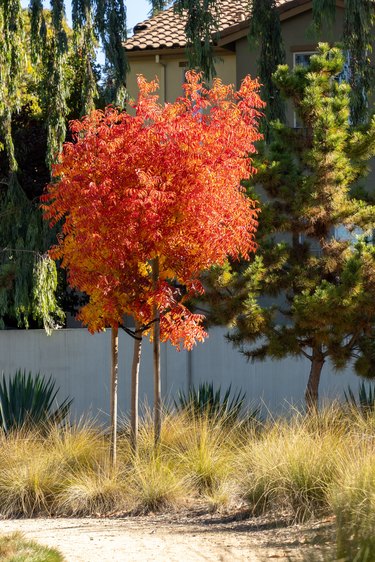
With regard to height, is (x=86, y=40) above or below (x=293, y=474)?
above

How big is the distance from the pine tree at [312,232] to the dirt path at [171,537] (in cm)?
392

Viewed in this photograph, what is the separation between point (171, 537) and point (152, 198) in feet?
12.3

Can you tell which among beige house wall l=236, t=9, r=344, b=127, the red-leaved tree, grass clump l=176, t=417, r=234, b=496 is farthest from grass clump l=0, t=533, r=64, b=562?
beige house wall l=236, t=9, r=344, b=127

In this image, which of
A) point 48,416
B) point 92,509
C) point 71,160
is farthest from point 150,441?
point 71,160

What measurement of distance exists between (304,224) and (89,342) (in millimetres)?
5106

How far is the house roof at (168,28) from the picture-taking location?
24.7m

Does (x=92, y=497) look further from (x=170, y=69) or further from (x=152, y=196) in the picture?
(x=170, y=69)

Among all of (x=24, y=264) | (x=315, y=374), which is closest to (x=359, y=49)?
(x=315, y=374)

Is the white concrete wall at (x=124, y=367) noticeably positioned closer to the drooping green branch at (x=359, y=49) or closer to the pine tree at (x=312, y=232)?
the pine tree at (x=312, y=232)

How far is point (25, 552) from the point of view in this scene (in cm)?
855

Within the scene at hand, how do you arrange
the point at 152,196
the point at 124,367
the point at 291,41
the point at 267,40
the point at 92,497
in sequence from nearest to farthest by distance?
the point at 92,497, the point at 152,196, the point at 124,367, the point at 267,40, the point at 291,41

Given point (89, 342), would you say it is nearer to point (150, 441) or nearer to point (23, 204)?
point (23, 204)

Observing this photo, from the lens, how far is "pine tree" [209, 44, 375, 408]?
14062 mm

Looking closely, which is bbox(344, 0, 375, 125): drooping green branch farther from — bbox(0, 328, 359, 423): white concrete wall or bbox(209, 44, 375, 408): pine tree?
bbox(0, 328, 359, 423): white concrete wall
